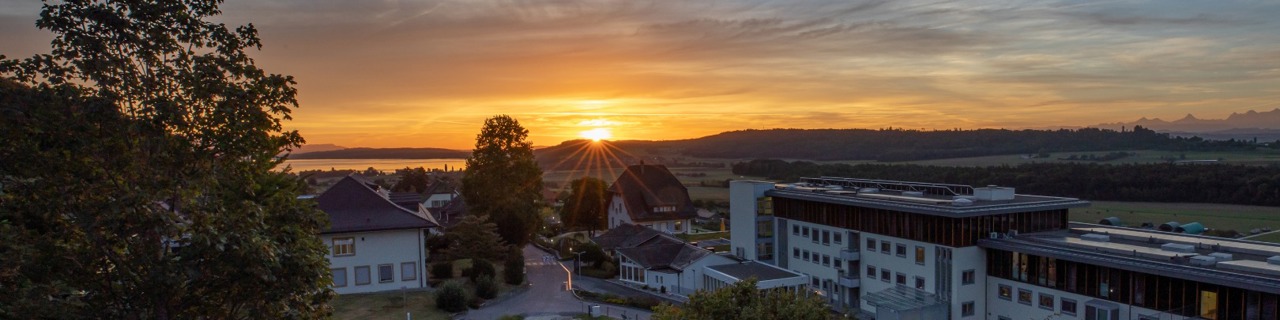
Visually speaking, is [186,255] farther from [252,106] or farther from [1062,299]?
[1062,299]

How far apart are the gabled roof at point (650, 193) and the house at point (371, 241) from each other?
30.0m

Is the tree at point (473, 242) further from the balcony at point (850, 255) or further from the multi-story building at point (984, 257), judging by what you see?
the balcony at point (850, 255)

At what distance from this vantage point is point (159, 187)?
9602 millimetres

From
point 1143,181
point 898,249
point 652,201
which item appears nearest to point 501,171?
point 652,201

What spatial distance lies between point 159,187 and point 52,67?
6.28 feet

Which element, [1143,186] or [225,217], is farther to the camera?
[1143,186]

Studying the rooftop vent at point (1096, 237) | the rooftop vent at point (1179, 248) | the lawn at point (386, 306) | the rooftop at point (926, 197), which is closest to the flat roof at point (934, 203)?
the rooftop at point (926, 197)

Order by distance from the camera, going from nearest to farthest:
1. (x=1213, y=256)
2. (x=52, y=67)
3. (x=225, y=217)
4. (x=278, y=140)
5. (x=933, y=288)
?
(x=52, y=67) → (x=225, y=217) → (x=278, y=140) → (x=1213, y=256) → (x=933, y=288)

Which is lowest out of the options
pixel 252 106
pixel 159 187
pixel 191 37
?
pixel 159 187

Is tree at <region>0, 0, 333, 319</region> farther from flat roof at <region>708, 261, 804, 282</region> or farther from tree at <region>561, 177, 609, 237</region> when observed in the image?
tree at <region>561, 177, 609, 237</region>

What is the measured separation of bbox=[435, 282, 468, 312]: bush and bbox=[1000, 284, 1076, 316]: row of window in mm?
23326

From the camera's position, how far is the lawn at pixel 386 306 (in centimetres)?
2997

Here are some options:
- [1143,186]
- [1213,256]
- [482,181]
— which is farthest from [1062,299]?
[1143,186]

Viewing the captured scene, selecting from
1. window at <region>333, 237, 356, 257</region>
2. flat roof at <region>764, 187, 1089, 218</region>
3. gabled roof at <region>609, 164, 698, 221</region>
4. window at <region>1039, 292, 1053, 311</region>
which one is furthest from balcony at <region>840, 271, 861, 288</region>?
gabled roof at <region>609, 164, 698, 221</region>
